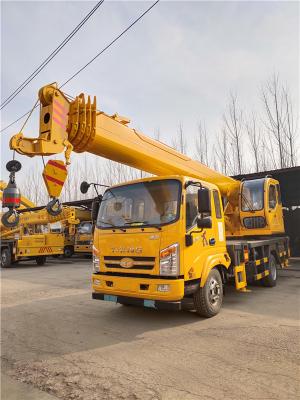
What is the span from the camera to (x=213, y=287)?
551 cm

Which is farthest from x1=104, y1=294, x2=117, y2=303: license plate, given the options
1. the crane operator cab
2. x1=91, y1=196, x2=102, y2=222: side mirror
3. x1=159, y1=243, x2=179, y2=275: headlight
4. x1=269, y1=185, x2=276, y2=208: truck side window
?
x1=269, y1=185, x2=276, y2=208: truck side window

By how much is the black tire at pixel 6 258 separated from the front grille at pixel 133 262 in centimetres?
1358

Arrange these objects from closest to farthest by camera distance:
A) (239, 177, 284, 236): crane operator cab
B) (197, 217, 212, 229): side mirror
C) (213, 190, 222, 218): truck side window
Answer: (197, 217, 212, 229): side mirror → (213, 190, 222, 218): truck side window → (239, 177, 284, 236): crane operator cab

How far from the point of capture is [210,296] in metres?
5.42

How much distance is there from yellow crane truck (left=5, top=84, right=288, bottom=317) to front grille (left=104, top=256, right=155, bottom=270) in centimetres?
1

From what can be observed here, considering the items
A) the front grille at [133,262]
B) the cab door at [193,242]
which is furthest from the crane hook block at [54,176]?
the cab door at [193,242]

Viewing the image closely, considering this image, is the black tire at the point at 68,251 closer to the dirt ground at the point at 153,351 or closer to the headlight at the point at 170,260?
the dirt ground at the point at 153,351

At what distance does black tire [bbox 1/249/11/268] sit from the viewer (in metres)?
17.1

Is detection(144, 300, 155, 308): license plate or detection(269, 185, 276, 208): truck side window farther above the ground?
detection(269, 185, 276, 208): truck side window

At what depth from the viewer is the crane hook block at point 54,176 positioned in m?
4.90

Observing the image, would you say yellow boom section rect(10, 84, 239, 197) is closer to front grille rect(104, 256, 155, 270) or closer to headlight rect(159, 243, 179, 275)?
front grille rect(104, 256, 155, 270)

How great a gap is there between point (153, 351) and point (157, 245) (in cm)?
147

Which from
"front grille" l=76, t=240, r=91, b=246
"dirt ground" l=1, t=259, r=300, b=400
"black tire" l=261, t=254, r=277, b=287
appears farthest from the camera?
"front grille" l=76, t=240, r=91, b=246

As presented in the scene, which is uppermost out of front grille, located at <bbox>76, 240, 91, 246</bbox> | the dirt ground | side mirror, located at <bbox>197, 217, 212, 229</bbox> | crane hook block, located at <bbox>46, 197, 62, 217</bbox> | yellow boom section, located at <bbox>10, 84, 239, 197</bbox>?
yellow boom section, located at <bbox>10, 84, 239, 197</bbox>
